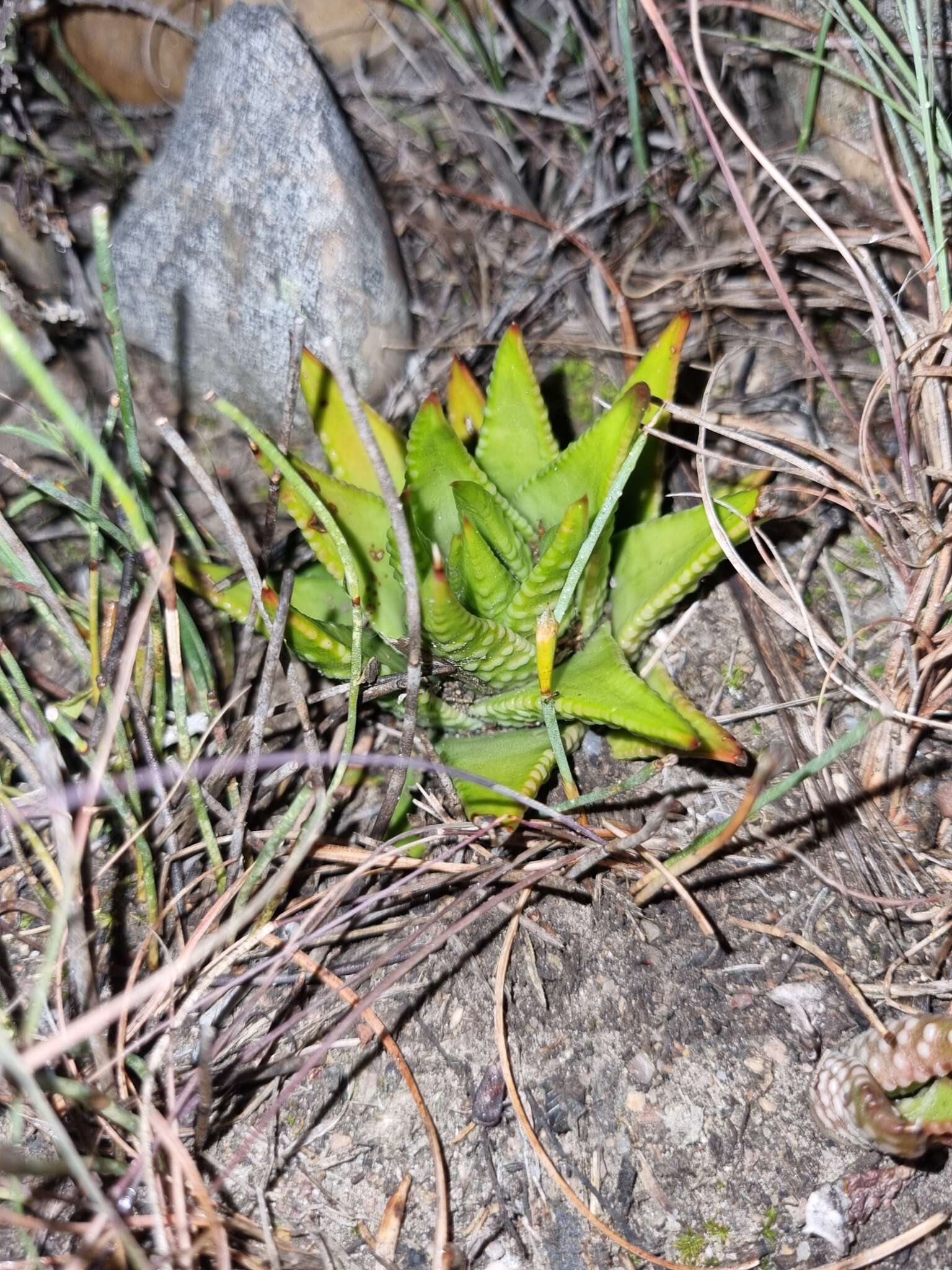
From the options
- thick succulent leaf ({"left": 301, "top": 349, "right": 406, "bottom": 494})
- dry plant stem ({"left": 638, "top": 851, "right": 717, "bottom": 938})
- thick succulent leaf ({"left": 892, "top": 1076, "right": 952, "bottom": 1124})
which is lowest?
thick succulent leaf ({"left": 892, "top": 1076, "right": 952, "bottom": 1124})

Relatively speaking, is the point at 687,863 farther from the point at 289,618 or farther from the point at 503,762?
the point at 289,618

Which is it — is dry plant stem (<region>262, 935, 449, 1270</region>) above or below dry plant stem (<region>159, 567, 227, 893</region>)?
below

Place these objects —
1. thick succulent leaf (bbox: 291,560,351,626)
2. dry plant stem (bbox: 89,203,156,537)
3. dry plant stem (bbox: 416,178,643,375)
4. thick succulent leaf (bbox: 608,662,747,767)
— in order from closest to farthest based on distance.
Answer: dry plant stem (bbox: 89,203,156,537) → thick succulent leaf (bbox: 608,662,747,767) → thick succulent leaf (bbox: 291,560,351,626) → dry plant stem (bbox: 416,178,643,375)

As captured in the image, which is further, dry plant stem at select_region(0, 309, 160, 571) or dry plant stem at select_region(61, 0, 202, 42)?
dry plant stem at select_region(61, 0, 202, 42)

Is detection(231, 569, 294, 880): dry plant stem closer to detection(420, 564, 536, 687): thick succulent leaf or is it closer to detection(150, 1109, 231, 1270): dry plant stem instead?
detection(420, 564, 536, 687): thick succulent leaf

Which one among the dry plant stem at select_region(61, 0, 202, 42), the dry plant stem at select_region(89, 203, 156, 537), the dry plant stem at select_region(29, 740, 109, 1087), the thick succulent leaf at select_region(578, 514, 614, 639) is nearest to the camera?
the dry plant stem at select_region(29, 740, 109, 1087)

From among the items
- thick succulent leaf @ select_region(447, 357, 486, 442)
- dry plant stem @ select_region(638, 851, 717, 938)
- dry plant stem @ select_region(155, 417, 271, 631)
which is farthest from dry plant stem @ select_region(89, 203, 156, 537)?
dry plant stem @ select_region(638, 851, 717, 938)

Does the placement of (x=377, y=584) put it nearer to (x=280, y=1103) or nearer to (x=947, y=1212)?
(x=280, y=1103)

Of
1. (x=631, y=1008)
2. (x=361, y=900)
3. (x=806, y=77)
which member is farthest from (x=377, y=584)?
(x=806, y=77)
